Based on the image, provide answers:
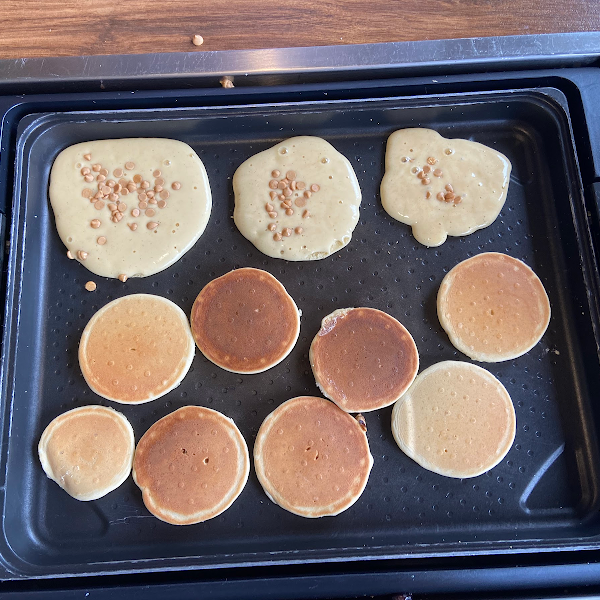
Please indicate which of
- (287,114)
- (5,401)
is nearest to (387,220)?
(287,114)

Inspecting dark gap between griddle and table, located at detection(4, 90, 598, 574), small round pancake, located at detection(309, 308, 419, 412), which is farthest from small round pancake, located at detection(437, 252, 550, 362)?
small round pancake, located at detection(309, 308, 419, 412)

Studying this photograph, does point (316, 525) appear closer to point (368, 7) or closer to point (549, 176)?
point (549, 176)

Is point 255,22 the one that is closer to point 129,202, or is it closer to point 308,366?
point 129,202

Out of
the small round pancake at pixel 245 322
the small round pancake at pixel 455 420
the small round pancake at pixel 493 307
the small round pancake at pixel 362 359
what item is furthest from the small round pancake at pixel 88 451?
the small round pancake at pixel 493 307

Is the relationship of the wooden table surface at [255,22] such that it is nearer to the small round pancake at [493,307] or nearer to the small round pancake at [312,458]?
the small round pancake at [493,307]

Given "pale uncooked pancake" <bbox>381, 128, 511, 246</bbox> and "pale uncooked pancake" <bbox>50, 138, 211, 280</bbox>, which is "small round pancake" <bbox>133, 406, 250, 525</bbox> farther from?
"pale uncooked pancake" <bbox>381, 128, 511, 246</bbox>
